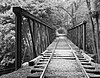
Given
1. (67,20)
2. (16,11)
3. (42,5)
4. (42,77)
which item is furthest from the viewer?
(67,20)

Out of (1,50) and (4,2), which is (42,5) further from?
(1,50)

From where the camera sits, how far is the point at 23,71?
354 centimetres

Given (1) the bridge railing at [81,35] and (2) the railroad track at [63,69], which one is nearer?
(2) the railroad track at [63,69]

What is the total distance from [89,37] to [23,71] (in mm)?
13234

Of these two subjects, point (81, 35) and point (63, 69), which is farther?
point (81, 35)

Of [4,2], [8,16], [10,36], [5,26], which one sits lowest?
[10,36]

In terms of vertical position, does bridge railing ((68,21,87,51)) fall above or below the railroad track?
above

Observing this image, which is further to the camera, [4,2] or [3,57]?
[3,57]

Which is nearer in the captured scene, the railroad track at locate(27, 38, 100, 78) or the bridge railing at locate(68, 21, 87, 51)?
the railroad track at locate(27, 38, 100, 78)

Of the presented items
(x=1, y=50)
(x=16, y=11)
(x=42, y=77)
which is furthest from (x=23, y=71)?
(x=1, y=50)

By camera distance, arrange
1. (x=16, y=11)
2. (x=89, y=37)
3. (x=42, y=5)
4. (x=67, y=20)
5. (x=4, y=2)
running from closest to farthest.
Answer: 1. (x=16, y=11)
2. (x=4, y=2)
3. (x=42, y=5)
4. (x=89, y=37)
5. (x=67, y=20)

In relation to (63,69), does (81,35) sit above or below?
above

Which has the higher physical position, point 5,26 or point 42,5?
point 42,5

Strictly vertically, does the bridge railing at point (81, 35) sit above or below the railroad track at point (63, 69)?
above
